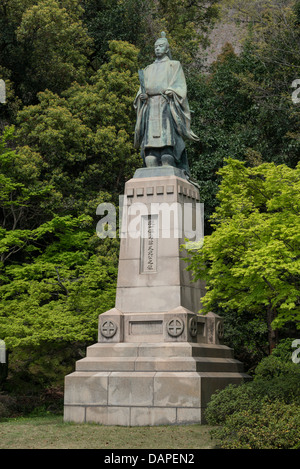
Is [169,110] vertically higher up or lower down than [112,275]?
higher up

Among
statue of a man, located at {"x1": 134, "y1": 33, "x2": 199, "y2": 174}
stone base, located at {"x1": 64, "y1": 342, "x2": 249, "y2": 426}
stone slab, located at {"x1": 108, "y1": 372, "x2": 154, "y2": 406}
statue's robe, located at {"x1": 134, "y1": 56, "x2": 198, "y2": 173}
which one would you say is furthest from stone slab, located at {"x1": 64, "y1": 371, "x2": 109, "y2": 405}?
statue's robe, located at {"x1": 134, "y1": 56, "x2": 198, "y2": 173}

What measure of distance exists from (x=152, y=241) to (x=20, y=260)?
9895mm

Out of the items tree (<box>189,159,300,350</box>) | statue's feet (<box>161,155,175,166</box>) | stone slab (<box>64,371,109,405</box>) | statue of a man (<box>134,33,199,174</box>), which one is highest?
statue of a man (<box>134,33,199,174</box>)

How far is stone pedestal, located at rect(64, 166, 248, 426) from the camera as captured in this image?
12422 millimetres

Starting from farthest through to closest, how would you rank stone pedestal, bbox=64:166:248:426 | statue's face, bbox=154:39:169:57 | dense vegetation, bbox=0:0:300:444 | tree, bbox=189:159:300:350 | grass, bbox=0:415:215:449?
dense vegetation, bbox=0:0:300:444 < statue's face, bbox=154:39:169:57 < stone pedestal, bbox=64:166:248:426 < tree, bbox=189:159:300:350 < grass, bbox=0:415:215:449

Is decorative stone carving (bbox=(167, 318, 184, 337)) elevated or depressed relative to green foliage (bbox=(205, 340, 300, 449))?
elevated

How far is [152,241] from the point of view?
46.1 feet

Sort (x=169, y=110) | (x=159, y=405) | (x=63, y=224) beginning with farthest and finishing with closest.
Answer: (x=63, y=224) → (x=169, y=110) → (x=159, y=405)

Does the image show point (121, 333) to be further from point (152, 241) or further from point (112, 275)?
point (112, 275)

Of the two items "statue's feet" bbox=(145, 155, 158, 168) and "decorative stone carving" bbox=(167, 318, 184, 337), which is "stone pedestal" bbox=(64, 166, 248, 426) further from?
"statue's feet" bbox=(145, 155, 158, 168)

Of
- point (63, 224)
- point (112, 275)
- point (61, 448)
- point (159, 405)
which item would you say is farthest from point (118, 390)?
point (63, 224)

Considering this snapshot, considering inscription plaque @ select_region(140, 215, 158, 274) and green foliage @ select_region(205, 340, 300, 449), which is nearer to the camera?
green foliage @ select_region(205, 340, 300, 449)

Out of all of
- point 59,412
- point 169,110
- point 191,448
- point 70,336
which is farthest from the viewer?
point 59,412

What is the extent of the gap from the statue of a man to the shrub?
661 cm
